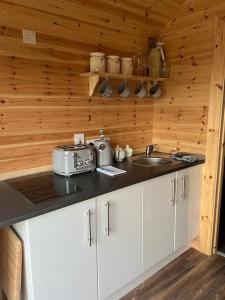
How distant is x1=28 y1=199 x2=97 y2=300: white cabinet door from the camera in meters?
1.27

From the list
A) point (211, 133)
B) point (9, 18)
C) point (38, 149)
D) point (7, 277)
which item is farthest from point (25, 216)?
point (211, 133)

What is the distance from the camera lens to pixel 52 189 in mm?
1507

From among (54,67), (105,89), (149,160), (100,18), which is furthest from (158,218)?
(100,18)

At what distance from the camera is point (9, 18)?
1561mm

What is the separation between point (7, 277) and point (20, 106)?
1.06m

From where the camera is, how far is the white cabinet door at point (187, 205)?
207 centimetres

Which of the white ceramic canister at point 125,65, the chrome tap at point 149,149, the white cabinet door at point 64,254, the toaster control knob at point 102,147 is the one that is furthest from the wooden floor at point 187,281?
the white ceramic canister at point 125,65

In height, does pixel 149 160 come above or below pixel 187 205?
above

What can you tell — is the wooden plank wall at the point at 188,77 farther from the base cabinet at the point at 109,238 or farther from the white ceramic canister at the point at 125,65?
the white ceramic canister at the point at 125,65

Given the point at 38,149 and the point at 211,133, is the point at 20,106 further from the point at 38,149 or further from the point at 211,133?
the point at 211,133

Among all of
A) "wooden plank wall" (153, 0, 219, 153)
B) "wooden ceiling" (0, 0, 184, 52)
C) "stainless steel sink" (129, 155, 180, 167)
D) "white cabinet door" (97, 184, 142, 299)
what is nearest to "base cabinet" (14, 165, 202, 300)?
"white cabinet door" (97, 184, 142, 299)

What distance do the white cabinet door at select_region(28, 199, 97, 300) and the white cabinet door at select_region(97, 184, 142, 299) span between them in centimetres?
7

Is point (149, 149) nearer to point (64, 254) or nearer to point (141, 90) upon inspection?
point (141, 90)

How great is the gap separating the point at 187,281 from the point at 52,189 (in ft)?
4.23
